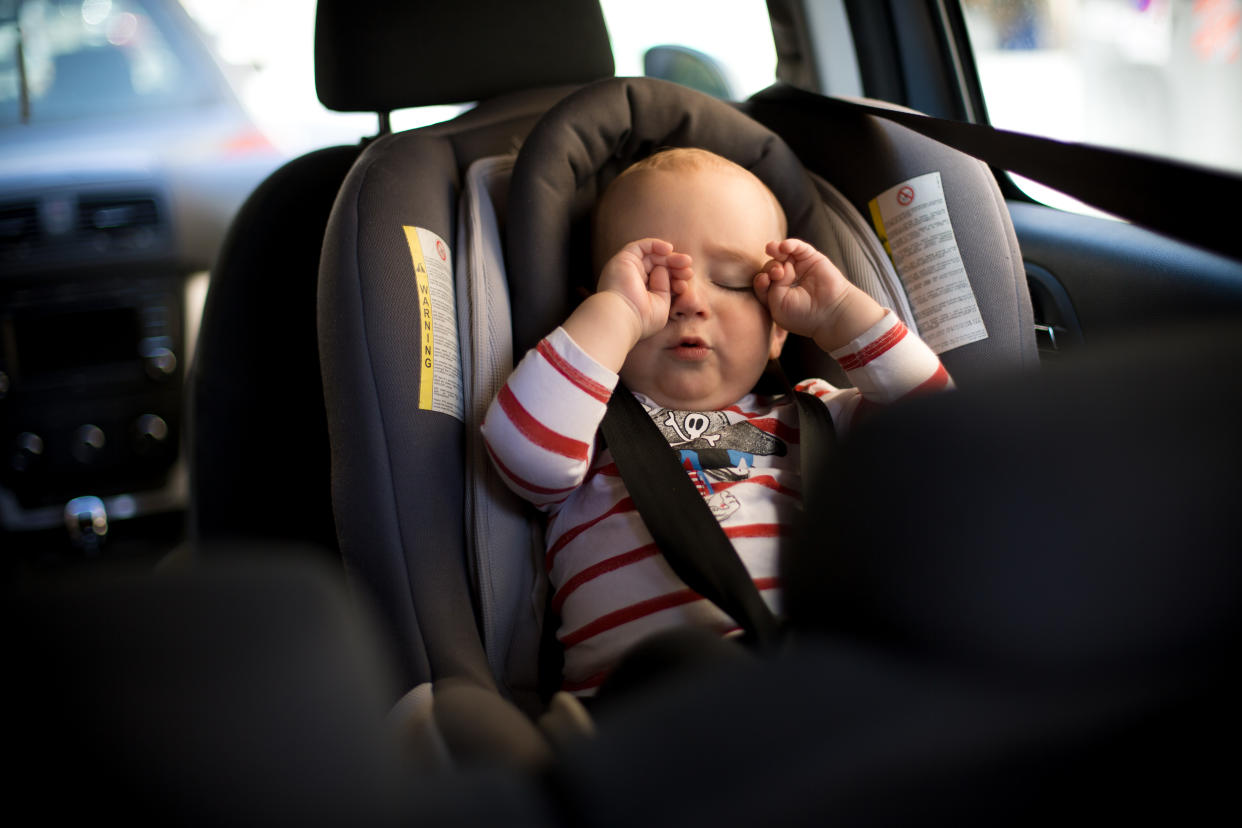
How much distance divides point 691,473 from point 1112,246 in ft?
2.61

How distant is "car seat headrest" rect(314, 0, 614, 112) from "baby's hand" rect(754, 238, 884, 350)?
1.67 ft

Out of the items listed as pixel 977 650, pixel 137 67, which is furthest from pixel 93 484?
pixel 977 650

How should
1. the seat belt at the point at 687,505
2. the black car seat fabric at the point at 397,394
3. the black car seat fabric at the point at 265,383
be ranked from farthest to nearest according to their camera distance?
the black car seat fabric at the point at 265,383, the black car seat fabric at the point at 397,394, the seat belt at the point at 687,505

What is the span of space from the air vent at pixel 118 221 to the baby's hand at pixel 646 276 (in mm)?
1898

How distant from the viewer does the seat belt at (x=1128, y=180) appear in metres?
0.73

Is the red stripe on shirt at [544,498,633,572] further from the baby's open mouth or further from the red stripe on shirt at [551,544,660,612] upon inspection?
the baby's open mouth

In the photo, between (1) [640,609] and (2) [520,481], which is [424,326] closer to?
(2) [520,481]

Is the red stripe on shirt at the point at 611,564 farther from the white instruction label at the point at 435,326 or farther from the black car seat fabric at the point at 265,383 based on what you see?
the black car seat fabric at the point at 265,383

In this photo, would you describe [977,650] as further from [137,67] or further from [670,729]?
[137,67]

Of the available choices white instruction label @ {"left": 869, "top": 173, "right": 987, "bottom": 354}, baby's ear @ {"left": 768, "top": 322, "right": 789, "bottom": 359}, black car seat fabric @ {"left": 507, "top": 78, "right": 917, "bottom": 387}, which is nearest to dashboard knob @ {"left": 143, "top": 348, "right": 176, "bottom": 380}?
black car seat fabric @ {"left": 507, "top": 78, "right": 917, "bottom": 387}

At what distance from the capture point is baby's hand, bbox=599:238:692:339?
44.6 inches

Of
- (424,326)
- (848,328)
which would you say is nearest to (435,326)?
(424,326)

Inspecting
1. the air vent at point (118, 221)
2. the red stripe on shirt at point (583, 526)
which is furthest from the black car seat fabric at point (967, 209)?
the air vent at point (118, 221)

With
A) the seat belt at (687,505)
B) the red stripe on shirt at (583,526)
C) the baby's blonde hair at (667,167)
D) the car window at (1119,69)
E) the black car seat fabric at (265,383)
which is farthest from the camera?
the car window at (1119,69)
